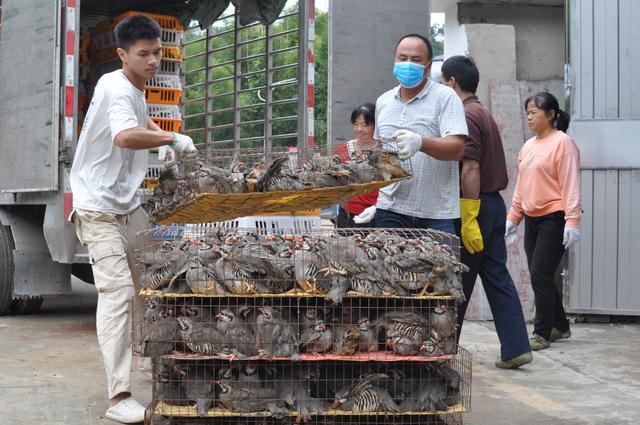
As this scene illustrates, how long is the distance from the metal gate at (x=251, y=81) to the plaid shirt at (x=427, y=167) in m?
3.11

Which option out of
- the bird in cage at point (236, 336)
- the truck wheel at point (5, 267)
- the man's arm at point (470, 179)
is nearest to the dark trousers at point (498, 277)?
the man's arm at point (470, 179)

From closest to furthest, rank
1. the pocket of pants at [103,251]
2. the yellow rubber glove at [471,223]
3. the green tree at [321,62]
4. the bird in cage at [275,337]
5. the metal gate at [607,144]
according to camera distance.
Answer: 1. the bird in cage at [275,337]
2. the pocket of pants at [103,251]
3. the yellow rubber glove at [471,223]
4. the metal gate at [607,144]
5. the green tree at [321,62]

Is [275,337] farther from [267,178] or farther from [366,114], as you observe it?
[366,114]

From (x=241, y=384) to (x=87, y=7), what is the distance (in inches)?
271

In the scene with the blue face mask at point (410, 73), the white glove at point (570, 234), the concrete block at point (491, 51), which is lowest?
the white glove at point (570, 234)

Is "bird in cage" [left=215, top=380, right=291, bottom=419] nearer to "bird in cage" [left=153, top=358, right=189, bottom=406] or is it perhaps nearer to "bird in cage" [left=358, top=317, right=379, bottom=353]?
"bird in cage" [left=153, top=358, right=189, bottom=406]

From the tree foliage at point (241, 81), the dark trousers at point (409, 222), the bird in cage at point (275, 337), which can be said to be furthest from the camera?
the tree foliage at point (241, 81)

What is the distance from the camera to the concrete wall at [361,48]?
13.4m

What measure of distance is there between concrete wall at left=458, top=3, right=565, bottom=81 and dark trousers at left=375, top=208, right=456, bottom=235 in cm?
488

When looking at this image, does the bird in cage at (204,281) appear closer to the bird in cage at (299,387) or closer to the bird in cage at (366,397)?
the bird in cage at (299,387)

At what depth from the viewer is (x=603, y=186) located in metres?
9.01

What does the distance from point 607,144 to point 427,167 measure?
3.73 metres

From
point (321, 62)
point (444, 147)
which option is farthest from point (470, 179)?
point (321, 62)

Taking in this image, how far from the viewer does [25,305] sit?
32.2 ft
